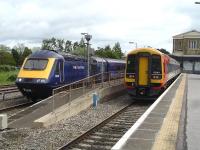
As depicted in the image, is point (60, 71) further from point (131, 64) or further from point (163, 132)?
point (163, 132)

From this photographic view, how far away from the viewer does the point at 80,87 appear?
22859 mm

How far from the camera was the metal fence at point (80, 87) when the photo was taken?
62.2ft

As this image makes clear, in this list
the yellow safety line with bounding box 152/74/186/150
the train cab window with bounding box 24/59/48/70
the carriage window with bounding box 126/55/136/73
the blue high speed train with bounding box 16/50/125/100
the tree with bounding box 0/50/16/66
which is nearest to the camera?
the yellow safety line with bounding box 152/74/186/150

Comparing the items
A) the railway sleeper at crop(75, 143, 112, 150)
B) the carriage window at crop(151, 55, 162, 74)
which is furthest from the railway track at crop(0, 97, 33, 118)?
the railway sleeper at crop(75, 143, 112, 150)

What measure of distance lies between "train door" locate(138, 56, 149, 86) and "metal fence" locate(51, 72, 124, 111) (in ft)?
8.65

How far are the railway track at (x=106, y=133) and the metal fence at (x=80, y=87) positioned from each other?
226 centimetres

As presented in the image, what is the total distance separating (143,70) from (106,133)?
11.5m

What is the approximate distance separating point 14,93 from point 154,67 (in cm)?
1036

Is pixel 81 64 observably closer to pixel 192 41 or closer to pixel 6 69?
pixel 6 69

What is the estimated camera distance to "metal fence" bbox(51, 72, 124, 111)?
19.0 metres

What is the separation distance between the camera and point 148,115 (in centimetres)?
1424

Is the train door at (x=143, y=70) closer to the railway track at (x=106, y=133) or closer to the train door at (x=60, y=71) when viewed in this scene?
the railway track at (x=106, y=133)

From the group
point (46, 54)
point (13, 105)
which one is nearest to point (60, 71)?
point (46, 54)

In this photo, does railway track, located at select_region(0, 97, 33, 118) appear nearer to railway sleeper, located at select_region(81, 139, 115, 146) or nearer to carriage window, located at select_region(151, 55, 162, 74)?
carriage window, located at select_region(151, 55, 162, 74)
